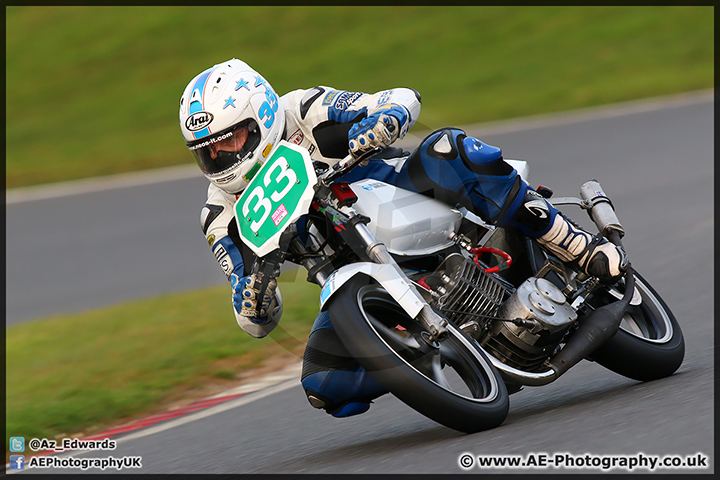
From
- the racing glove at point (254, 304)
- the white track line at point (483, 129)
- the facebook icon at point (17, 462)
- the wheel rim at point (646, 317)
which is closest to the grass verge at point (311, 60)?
the white track line at point (483, 129)

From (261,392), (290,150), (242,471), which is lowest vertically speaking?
(261,392)

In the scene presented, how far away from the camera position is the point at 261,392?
609cm

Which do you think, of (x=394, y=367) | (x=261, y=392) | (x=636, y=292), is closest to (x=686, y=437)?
(x=394, y=367)

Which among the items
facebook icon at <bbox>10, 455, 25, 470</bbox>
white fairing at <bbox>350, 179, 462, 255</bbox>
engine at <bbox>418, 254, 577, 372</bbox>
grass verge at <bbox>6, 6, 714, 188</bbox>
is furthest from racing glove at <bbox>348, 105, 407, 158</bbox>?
grass verge at <bbox>6, 6, 714, 188</bbox>

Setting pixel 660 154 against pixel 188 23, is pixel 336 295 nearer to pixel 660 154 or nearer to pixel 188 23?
pixel 660 154

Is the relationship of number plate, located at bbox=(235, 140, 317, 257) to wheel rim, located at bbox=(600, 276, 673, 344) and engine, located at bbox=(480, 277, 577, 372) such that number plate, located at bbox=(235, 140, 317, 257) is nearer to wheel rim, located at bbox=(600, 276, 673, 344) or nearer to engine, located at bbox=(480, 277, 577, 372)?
engine, located at bbox=(480, 277, 577, 372)

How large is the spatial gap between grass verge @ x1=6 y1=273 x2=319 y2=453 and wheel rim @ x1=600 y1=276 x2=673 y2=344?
1.61 meters

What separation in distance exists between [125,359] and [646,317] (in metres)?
3.93

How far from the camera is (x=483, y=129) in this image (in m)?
15.2

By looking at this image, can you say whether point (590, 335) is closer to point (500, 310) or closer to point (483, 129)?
point (500, 310)

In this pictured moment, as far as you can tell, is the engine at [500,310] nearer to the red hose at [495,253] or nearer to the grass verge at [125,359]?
the red hose at [495,253]

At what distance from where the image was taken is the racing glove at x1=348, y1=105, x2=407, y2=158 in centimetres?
385

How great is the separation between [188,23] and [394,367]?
63.1 feet

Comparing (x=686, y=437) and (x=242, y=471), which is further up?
(x=686, y=437)
